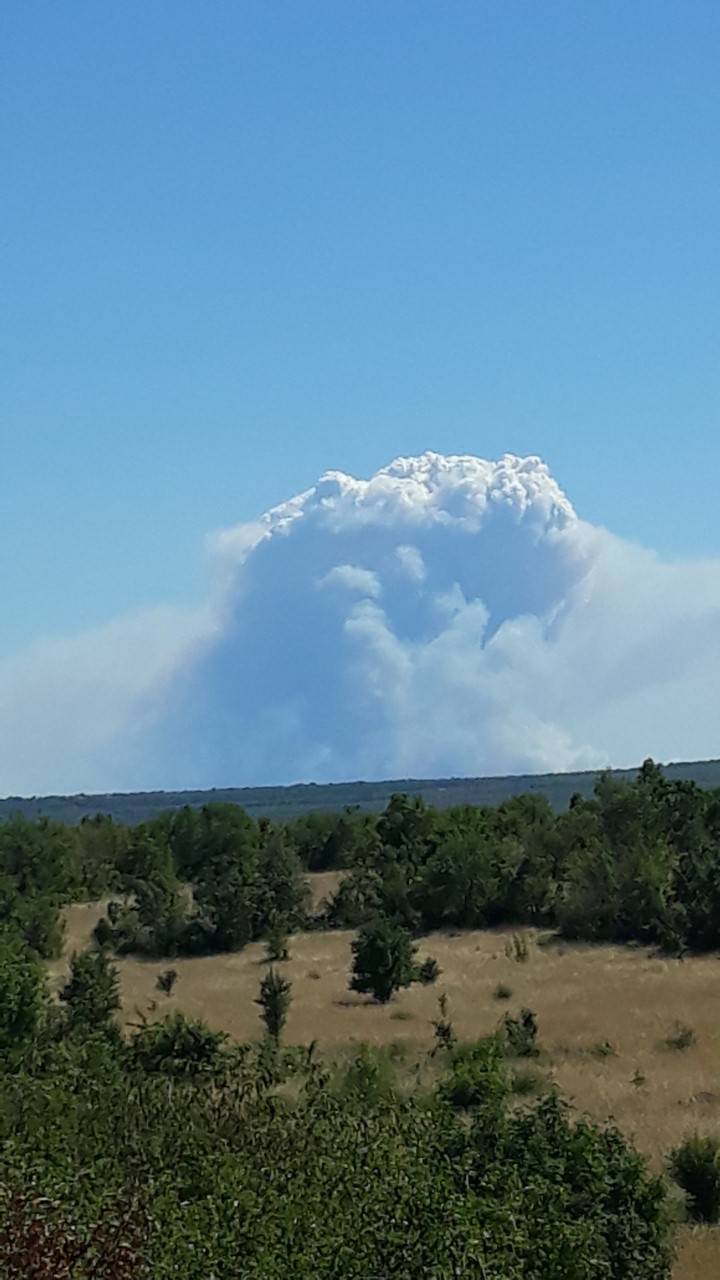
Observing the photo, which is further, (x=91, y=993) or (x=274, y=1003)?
(x=91, y=993)

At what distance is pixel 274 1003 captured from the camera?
36.8 metres

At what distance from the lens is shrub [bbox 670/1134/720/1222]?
20.2 metres

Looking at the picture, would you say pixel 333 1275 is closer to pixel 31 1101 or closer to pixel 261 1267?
pixel 261 1267

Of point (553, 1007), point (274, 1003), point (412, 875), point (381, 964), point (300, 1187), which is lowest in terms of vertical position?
point (553, 1007)

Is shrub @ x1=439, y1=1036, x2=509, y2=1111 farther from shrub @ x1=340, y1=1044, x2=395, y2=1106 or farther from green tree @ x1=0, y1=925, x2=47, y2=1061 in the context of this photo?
green tree @ x1=0, y1=925, x2=47, y2=1061

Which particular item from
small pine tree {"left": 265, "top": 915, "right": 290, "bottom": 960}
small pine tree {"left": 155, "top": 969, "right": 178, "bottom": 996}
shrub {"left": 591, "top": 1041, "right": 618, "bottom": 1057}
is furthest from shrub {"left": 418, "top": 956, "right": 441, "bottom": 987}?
shrub {"left": 591, "top": 1041, "right": 618, "bottom": 1057}

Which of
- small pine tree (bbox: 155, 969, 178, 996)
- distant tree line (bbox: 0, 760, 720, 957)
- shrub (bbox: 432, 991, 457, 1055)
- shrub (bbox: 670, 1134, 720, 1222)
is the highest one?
distant tree line (bbox: 0, 760, 720, 957)

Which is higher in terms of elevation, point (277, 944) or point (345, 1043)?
point (277, 944)

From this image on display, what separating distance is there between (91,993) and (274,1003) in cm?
454

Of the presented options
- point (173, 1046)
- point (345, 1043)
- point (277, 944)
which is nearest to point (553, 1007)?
point (345, 1043)

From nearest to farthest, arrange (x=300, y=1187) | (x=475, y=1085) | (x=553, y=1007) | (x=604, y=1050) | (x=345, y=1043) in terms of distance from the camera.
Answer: (x=300, y=1187) → (x=475, y=1085) → (x=604, y=1050) → (x=345, y=1043) → (x=553, y=1007)

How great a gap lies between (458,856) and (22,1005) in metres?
27.0

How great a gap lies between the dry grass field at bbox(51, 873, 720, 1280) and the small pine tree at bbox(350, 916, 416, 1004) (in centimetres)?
42

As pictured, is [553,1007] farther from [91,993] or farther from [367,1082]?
[367,1082]
